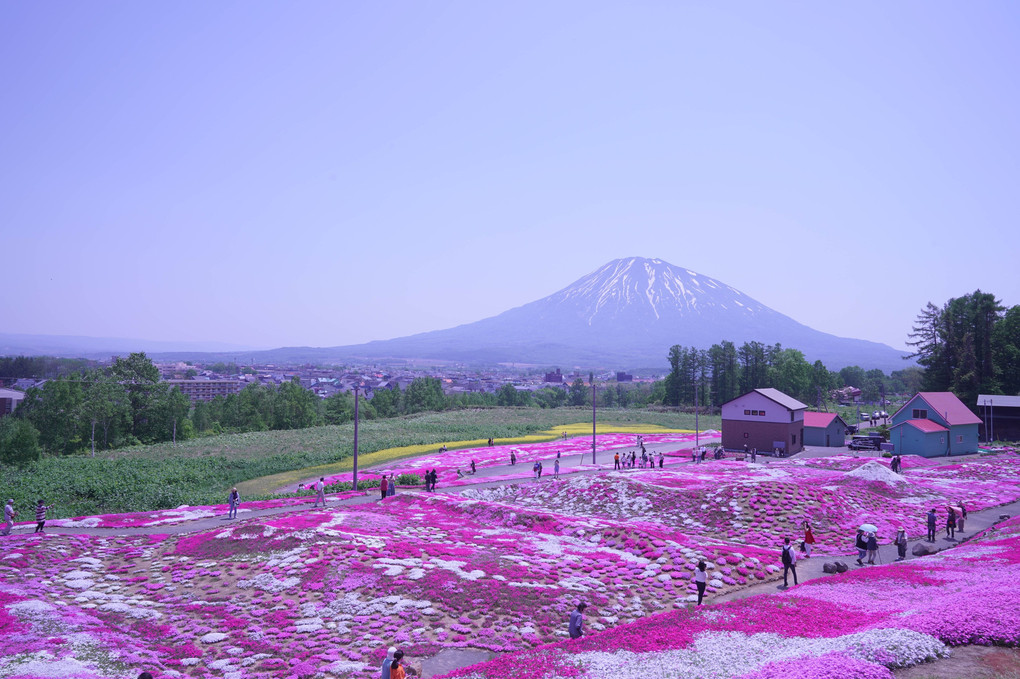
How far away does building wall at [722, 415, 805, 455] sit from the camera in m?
65.1

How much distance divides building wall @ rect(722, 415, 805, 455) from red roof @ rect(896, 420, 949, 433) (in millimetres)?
10620

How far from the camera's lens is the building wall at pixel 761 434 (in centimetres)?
6506

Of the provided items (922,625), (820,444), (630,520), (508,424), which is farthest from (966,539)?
(508,424)

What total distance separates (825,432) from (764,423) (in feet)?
36.5

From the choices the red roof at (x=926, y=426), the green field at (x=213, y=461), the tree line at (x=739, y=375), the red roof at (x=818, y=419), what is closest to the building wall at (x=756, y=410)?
the red roof at (x=818, y=419)

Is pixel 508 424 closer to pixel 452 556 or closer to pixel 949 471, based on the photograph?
pixel 949 471

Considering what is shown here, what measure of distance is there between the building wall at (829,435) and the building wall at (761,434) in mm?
3530

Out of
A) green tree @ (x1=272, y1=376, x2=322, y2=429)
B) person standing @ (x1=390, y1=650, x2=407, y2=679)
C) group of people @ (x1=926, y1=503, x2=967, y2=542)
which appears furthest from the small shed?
green tree @ (x1=272, y1=376, x2=322, y2=429)

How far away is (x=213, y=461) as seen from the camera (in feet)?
219

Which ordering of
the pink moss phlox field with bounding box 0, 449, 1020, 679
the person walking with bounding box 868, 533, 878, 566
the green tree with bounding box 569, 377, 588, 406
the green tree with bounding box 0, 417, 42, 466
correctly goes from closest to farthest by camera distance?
the pink moss phlox field with bounding box 0, 449, 1020, 679 → the person walking with bounding box 868, 533, 878, 566 → the green tree with bounding box 0, 417, 42, 466 → the green tree with bounding box 569, 377, 588, 406

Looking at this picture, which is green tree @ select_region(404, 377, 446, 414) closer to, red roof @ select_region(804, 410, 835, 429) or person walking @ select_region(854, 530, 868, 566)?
red roof @ select_region(804, 410, 835, 429)

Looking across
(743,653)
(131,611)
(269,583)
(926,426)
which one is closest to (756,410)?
(926,426)

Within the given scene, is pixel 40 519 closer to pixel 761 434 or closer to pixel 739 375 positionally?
pixel 761 434

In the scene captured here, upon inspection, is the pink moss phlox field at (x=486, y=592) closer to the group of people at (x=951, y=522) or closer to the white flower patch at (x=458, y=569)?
the white flower patch at (x=458, y=569)
